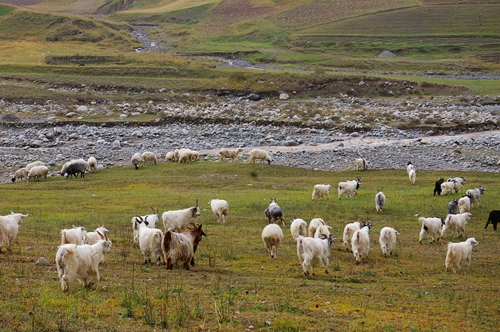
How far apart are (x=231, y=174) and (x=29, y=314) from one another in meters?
24.6

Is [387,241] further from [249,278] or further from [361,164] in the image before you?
[361,164]

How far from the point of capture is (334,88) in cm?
6700

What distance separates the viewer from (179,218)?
735 inches

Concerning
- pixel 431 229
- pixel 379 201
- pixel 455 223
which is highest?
pixel 379 201

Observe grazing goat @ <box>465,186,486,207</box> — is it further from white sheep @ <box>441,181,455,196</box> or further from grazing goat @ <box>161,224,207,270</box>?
grazing goat @ <box>161,224,207,270</box>

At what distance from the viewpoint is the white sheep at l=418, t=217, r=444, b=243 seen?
62.5 feet

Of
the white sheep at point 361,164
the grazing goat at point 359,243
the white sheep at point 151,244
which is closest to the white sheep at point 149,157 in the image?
the white sheep at point 361,164

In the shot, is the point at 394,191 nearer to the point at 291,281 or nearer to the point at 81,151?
the point at 291,281

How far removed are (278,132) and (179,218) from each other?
1211 inches

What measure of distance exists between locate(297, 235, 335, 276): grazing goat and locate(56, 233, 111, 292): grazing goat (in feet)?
16.1

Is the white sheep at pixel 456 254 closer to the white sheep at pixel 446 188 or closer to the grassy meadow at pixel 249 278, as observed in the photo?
the grassy meadow at pixel 249 278

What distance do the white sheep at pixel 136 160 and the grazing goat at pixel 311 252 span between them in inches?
937

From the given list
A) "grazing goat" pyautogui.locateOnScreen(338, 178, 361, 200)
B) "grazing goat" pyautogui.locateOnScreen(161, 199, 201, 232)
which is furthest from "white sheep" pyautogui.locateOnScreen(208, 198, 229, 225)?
"grazing goat" pyautogui.locateOnScreen(338, 178, 361, 200)

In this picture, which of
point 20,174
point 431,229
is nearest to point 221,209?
point 431,229
